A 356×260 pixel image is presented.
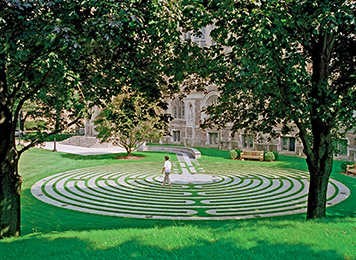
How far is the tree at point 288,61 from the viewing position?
6.32m

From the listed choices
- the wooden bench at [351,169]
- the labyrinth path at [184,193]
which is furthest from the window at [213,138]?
the wooden bench at [351,169]

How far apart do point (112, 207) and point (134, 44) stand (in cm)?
886

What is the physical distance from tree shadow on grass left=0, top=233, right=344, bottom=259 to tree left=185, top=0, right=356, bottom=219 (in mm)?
2984

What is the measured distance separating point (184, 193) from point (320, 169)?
8.50 meters

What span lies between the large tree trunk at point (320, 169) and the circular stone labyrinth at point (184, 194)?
3.40 meters

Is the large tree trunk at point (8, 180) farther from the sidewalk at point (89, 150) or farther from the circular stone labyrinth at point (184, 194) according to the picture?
the sidewalk at point (89, 150)

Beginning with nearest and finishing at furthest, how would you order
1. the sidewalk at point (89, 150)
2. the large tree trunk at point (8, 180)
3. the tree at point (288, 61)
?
the tree at point (288, 61) → the large tree trunk at point (8, 180) → the sidewalk at point (89, 150)

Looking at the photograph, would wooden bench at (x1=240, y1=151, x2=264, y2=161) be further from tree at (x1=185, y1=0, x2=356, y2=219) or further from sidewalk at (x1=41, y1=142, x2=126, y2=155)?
tree at (x1=185, y1=0, x2=356, y2=219)

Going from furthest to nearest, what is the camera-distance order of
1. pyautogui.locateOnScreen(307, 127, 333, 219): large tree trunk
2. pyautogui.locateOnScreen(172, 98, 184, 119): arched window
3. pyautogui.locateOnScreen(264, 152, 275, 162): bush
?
pyautogui.locateOnScreen(172, 98, 184, 119): arched window → pyautogui.locateOnScreen(264, 152, 275, 162): bush → pyautogui.locateOnScreen(307, 127, 333, 219): large tree trunk

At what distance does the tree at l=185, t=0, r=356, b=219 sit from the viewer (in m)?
6.32

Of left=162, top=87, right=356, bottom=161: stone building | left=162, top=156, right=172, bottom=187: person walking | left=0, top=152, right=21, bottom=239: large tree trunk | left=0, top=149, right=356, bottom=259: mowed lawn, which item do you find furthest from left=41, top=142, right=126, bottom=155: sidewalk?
left=0, top=149, right=356, bottom=259: mowed lawn

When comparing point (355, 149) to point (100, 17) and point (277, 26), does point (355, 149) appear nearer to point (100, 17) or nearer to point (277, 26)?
point (277, 26)

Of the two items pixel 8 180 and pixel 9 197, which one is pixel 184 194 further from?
pixel 8 180

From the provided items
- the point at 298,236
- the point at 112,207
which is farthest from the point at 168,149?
the point at 298,236
